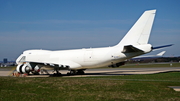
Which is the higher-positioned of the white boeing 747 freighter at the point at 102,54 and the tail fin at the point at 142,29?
the tail fin at the point at 142,29

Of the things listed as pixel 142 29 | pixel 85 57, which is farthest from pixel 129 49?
pixel 85 57

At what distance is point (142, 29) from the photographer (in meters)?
25.3

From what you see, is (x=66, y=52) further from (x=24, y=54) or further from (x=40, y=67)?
(x=24, y=54)

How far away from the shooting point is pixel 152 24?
982 inches

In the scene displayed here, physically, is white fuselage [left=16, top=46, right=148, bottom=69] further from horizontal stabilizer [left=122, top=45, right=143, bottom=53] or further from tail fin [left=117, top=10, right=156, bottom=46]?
tail fin [left=117, top=10, right=156, bottom=46]

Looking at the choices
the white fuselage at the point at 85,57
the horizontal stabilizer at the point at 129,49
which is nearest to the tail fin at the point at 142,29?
the horizontal stabilizer at the point at 129,49

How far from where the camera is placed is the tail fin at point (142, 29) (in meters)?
25.0

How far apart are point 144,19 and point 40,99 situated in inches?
669

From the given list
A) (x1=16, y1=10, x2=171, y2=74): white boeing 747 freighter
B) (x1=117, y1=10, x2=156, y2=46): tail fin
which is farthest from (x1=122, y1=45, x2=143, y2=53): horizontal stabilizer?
(x1=117, y1=10, x2=156, y2=46): tail fin

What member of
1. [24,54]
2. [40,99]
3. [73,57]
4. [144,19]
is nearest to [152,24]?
[144,19]

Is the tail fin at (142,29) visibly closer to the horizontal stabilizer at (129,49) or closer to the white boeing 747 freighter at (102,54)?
the white boeing 747 freighter at (102,54)

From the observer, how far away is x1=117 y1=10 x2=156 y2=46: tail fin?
25.0 meters

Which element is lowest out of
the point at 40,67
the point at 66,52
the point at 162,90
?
the point at 162,90

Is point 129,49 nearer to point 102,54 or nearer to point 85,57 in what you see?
point 102,54
